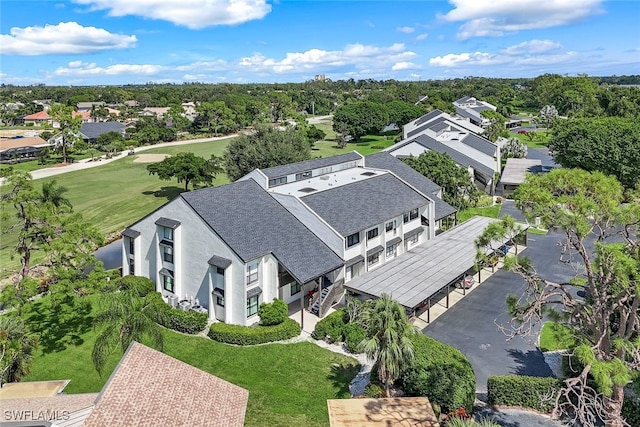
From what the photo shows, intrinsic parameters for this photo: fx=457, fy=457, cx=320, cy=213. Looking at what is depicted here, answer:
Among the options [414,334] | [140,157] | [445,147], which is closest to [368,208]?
[414,334]

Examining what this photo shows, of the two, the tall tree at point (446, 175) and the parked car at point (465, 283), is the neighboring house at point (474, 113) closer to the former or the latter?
the tall tree at point (446, 175)

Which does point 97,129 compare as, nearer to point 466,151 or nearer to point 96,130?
point 96,130

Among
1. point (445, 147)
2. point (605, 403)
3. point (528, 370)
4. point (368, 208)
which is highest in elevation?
point (445, 147)

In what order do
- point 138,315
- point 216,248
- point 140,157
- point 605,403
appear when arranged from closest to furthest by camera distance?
point 605,403 → point 138,315 → point 216,248 → point 140,157

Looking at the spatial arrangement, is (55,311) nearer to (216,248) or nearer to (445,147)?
(216,248)

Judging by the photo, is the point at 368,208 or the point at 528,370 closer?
the point at 528,370

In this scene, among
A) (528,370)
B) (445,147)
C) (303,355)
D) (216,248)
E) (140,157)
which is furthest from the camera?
(140,157)

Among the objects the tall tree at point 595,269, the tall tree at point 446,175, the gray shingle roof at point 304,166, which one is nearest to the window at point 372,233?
the gray shingle roof at point 304,166
